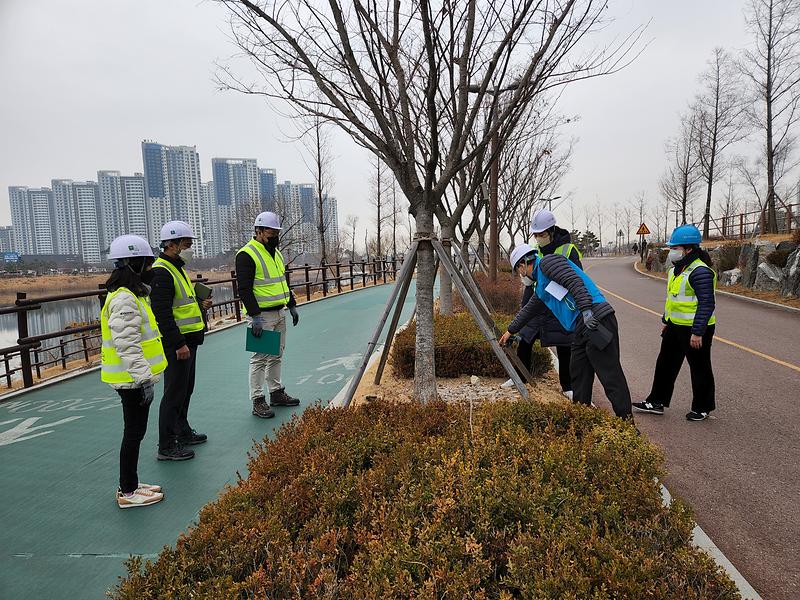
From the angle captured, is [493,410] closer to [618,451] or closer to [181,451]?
[618,451]

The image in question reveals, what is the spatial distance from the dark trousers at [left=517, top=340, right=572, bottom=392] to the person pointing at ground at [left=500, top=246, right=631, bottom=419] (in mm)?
1351

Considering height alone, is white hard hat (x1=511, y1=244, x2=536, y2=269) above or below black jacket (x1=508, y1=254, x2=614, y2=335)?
above

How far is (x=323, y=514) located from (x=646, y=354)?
696 cm

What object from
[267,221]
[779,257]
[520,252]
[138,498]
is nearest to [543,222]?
[520,252]

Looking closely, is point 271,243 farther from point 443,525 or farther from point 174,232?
point 443,525

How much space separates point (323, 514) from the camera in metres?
2.06

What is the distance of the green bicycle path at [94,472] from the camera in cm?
259

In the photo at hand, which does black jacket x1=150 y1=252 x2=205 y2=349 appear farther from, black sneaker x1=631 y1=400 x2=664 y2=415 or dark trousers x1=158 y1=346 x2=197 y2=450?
black sneaker x1=631 y1=400 x2=664 y2=415

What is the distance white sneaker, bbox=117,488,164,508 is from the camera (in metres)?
3.13

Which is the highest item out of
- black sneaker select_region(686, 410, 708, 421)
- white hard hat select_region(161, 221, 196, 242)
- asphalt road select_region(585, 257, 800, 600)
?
white hard hat select_region(161, 221, 196, 242)

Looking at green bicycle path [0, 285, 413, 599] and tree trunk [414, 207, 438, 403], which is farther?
tree trunk [414, 207, 438, 403]

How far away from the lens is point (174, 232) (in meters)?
3.98

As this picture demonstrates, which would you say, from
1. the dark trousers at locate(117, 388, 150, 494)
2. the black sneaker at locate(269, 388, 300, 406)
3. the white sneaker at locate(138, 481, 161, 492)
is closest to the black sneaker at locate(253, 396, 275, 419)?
the black sneaker at locate(269, 388, 300, 406)

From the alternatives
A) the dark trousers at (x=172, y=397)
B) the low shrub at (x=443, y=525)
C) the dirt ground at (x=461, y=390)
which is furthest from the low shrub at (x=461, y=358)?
the low shrub at (x=443, y=525)
